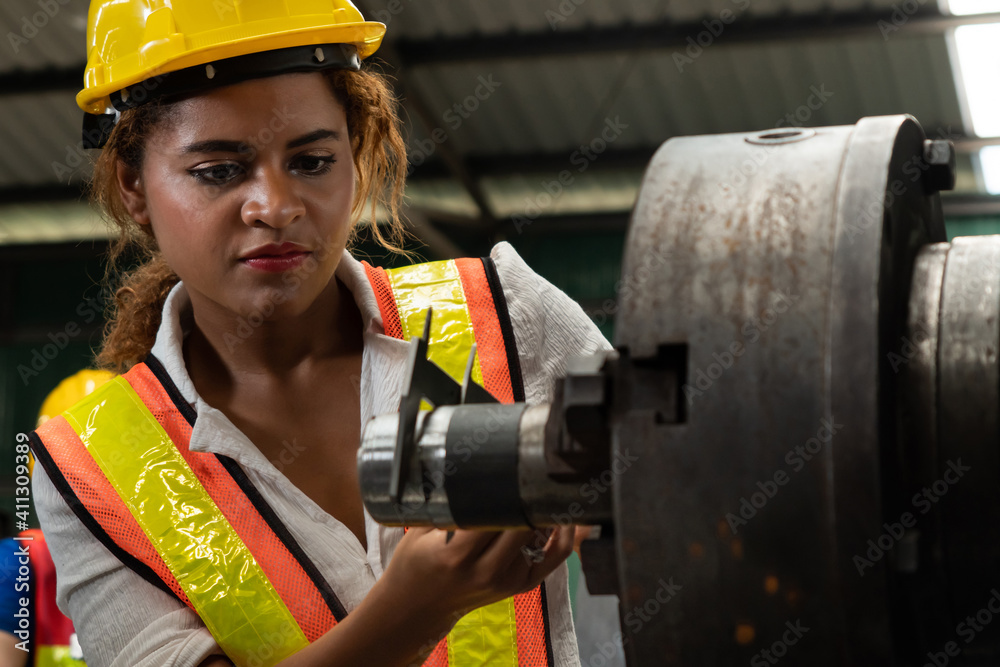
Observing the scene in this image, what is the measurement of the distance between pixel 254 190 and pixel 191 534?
0.47 m

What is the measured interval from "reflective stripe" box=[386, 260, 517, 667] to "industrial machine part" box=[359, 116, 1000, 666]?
632 millimetres

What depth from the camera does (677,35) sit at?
20.2 feet

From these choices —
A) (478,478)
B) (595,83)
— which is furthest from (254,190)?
(595,83)

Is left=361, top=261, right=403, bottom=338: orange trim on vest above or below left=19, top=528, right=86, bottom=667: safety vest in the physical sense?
above

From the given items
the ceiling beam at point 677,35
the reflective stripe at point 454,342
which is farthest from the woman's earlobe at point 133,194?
the ceiling beam at point 677,35

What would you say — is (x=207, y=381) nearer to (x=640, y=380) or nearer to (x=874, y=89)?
(x=640, y=380)

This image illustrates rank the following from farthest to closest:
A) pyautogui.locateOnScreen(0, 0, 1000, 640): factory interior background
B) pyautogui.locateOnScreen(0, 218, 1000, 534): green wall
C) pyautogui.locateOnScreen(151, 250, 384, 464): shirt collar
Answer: pyautogui.locateOnScreen(0, 218, 1000, 534): green wall, pyautogui.locateOnScreen(0, 0, 1000, 640): factory interior background, pyautogui.locateOnScreen(151, 250, 384, 464): shirt collar

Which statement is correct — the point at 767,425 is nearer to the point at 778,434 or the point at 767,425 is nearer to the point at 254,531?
the point at 778,434

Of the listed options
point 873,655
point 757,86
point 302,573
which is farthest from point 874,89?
point 873,655

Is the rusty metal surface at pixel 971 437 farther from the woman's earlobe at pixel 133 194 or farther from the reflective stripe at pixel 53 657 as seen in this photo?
the reflective stripe at pixel 53 657

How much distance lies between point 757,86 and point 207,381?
231 inches

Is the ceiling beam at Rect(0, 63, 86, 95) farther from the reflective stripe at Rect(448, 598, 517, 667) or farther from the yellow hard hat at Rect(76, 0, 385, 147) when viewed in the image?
the reflective stripe at Rect(448, 598, 517, 667)

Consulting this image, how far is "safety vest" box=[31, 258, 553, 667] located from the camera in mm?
1292

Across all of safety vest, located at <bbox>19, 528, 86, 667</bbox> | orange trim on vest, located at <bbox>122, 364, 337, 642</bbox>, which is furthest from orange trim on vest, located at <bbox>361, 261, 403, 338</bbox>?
safety vest, located at <bbox>19, 528, 86, 667</bbox>
